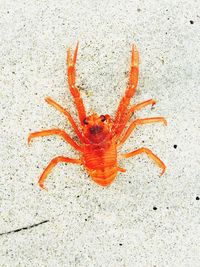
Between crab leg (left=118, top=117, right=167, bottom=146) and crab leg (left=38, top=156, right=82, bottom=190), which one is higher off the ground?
crab leg (left=118, top=117, right=167, bottom=146)

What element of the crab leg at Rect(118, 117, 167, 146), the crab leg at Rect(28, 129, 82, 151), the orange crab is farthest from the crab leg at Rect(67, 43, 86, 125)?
the crab leg at Rect(118, 117, 167, 146)

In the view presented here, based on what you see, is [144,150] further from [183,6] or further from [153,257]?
[183,6]

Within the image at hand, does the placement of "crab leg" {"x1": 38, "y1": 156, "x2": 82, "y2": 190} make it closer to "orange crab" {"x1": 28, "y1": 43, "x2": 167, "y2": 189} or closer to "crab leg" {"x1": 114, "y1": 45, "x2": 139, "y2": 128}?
"orange crab" {"x1": 28, "y1": 43, "x2": 167, "y2": 189}

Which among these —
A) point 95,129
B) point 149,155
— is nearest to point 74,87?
point 95,129

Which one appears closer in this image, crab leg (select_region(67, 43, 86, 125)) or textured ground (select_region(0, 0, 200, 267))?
crab leg (select_region(67, 43, 86, 125))

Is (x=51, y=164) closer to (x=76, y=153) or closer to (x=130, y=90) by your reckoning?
(x=76, y=153)

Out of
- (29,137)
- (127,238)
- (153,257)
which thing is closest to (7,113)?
(29,137)
